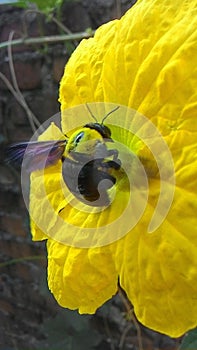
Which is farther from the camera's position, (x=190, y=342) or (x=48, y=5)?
(x=48, y=5)

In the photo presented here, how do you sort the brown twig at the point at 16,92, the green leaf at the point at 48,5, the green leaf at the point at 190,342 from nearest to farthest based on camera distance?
the green leaf at the point at 190,342, the green leaf at the point at 48,5, the brown twig at the point at 16,92

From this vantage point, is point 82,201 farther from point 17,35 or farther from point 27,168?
point 17,35

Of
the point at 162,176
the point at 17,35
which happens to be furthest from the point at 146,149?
the point at 17,35

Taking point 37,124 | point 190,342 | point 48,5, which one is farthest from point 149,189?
point 37,124

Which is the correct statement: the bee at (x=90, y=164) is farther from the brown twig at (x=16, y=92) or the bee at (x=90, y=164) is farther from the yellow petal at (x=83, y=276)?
the brown twig at (x=16, y=92)

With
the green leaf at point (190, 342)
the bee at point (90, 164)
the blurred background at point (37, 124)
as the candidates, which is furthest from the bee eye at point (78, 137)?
the blurred background at point (37, 124)

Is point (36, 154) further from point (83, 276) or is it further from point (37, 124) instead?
point (37, 124)

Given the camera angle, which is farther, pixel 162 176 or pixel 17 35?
pixel 17 35
